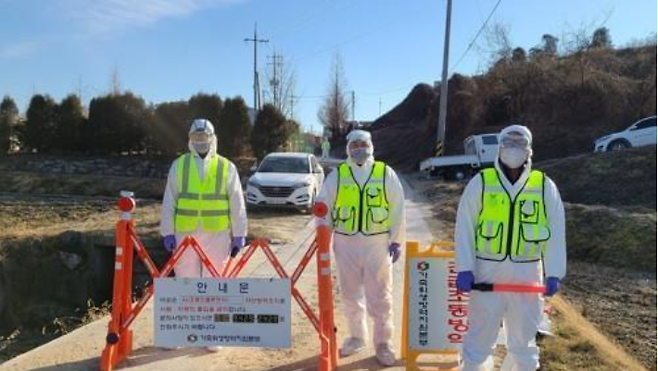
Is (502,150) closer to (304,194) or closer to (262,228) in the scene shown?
(262,228)

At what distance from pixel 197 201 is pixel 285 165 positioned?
11341mm

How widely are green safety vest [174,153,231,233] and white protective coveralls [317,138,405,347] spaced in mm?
966

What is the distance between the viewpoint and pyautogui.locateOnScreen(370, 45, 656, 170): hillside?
34.1 meters

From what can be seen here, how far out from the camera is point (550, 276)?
14.0ft

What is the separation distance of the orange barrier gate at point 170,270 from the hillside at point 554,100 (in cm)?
2955

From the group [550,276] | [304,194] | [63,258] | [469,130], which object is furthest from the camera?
[469,130]

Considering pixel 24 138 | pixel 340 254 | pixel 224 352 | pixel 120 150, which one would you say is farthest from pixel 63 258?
pixel 24 138

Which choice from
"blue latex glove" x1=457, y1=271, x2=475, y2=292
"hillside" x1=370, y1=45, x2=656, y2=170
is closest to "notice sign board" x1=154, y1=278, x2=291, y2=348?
"blue latex glove" x1=457, y1=271, x2=475, y2=292

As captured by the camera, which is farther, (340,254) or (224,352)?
(224,352)

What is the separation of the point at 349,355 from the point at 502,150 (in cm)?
237

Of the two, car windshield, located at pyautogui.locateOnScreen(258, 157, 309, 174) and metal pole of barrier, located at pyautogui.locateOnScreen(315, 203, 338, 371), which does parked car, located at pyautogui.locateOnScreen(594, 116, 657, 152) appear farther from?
metal pole of barrier, located at pyautogui.locateOnScreen(315, 203, 338, 371)

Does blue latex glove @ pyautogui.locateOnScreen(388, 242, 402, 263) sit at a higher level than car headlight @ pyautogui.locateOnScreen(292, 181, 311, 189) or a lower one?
lower

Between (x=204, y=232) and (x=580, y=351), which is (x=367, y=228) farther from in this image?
(x=580, y=351)

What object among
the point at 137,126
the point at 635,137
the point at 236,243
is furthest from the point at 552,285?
the point at 137,126
